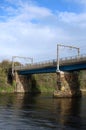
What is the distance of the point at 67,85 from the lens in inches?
4532

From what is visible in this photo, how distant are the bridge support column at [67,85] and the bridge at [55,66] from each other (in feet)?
8.66

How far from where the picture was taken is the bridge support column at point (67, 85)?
11294cm

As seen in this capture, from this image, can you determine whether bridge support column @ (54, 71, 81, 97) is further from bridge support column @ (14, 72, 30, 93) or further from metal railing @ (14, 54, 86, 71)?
bridge support column @ (14, 72, 30, 93)

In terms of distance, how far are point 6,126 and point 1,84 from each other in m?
106

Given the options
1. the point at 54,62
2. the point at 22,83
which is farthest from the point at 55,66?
the point at 22,83

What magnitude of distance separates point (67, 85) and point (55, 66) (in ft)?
28.2

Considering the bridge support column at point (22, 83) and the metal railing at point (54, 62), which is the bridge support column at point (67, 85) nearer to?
the metal railing at point (54, 62)

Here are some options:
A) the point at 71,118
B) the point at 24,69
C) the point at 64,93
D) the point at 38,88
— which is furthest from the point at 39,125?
the point at 38,88

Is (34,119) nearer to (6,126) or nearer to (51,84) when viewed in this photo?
(6,126)

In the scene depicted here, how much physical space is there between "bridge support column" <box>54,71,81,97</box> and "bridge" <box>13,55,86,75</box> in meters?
2.64

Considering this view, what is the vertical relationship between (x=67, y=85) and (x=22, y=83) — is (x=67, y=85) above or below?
below

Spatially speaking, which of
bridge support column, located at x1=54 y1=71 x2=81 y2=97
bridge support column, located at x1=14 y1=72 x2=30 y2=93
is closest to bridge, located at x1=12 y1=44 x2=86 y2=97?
bridge support column, located at x1=54 y1=71 x2=81 y2=97

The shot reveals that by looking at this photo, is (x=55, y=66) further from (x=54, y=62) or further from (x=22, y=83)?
(x=22, y=83)

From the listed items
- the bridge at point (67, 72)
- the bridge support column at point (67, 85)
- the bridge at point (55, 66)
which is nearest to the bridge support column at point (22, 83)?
the bridge at point (55, 66)
